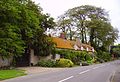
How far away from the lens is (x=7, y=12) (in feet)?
118

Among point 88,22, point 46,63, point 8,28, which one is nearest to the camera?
point 8,28

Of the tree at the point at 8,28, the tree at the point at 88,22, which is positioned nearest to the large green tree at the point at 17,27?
the tree at the point at 8,28

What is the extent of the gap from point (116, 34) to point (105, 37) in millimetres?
7135

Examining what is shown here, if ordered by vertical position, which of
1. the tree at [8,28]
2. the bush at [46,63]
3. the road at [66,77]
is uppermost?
the tree at [8,28]

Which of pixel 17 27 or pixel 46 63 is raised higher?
pixel 17 27

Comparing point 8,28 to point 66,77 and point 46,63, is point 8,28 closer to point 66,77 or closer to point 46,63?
point 66,77

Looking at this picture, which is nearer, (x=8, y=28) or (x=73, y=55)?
(x=8, y=28)

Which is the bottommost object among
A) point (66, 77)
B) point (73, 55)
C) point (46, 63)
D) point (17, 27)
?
point (66, 77)

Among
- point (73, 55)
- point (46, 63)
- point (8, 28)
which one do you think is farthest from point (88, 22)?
point (8, 28)

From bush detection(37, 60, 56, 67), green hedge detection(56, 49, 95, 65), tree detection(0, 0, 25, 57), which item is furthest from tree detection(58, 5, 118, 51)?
tree detection(0, 0, 25, 57)

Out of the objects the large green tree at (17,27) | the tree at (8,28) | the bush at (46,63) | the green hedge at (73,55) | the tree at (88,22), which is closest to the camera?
the tree at (8,28)

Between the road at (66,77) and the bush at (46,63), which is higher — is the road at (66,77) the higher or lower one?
the lower one

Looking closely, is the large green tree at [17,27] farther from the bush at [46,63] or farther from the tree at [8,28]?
the bush at [46,63]

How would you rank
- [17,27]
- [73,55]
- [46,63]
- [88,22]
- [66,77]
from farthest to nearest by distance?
1. [88,22]
2. [73,55]
3. [46,63]
4. [17,27]
5. [66,77]
